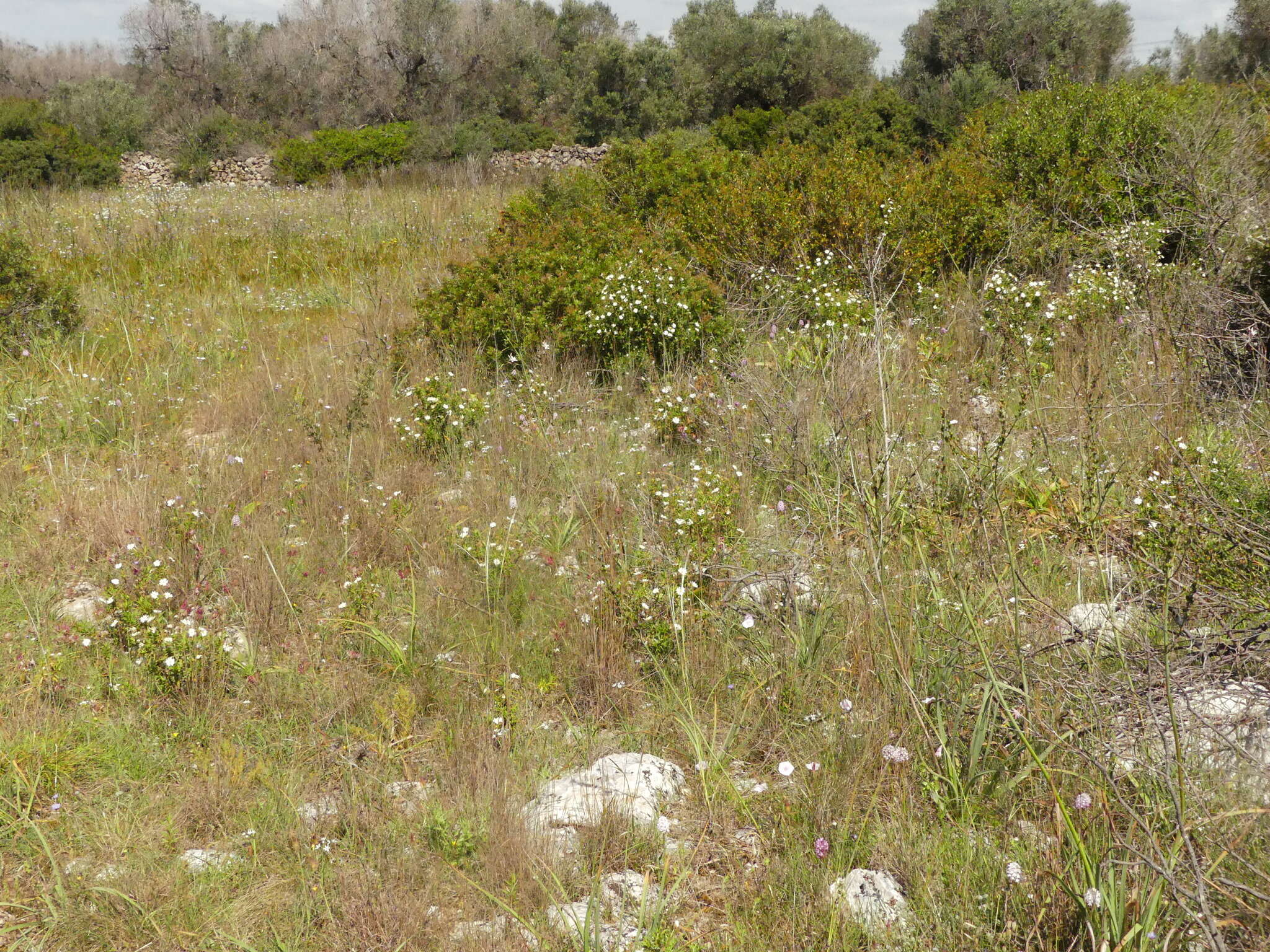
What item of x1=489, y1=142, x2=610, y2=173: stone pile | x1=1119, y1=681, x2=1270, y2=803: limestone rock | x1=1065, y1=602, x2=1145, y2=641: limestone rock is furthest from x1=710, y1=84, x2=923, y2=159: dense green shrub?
x1=1119, y1=681, x2=1270, y2=803: limestone rock

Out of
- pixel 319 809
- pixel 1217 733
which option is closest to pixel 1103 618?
pixel 1217 733

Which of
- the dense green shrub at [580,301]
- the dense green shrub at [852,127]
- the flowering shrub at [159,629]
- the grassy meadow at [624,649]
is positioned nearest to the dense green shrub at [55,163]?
the dense green shrub at [852,127]

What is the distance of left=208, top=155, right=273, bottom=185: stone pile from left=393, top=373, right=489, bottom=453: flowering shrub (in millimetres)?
14529

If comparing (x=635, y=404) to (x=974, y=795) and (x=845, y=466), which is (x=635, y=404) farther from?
(x=974, y=795)

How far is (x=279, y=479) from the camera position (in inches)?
171

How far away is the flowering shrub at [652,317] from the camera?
542 cm

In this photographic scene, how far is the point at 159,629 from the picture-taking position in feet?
9.95

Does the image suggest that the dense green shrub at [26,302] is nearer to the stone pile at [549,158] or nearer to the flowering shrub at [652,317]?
the flowering shrub at [652,317]

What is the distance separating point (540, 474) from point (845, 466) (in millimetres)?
1444

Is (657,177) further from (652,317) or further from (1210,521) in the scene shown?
(1210,521)

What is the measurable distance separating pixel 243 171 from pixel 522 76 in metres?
18.6

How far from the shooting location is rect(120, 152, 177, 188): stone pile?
56.6ft

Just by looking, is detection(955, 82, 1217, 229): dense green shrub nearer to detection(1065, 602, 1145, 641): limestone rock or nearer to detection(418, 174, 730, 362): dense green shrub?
detection(418, 174, 730, 362): dense green shrub

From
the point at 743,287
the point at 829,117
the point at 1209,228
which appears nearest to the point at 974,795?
the point at 1209,228
